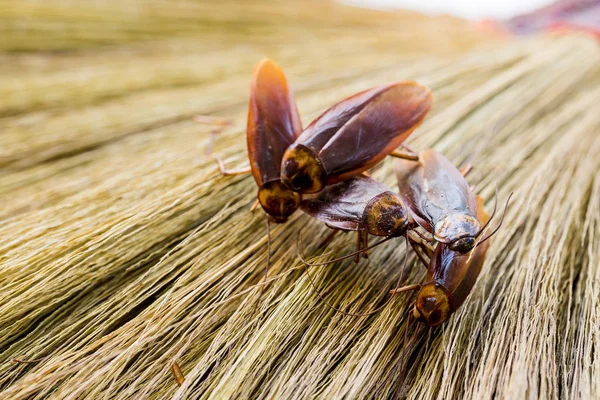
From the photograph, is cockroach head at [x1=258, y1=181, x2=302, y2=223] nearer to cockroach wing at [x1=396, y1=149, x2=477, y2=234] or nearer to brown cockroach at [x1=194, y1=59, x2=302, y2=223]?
brown cockroach at [x1=194, y1=59, x2=302, y2=223]

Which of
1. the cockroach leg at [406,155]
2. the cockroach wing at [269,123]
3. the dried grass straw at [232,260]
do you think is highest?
the cockroach wing at [269,123]

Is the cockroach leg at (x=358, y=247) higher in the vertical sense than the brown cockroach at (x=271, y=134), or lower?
lower

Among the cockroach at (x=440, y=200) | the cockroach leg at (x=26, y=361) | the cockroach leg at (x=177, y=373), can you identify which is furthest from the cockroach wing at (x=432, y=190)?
the cockroach leg at (x=26, y=361)

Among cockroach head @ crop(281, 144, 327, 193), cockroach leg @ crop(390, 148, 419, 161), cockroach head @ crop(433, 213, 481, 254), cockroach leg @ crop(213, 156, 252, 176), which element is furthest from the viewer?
cockroach leg @ crop(213, 156, 252, 176)

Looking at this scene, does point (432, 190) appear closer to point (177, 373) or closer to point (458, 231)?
point (458, 231)

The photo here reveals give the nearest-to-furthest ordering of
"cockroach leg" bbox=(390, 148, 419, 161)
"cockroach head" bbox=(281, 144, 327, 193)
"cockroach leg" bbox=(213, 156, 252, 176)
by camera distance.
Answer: "cockroach head" bbox=(281, 144, 327, 193), "cockroach leg" bbox=(390, 148, 419, 161), "cockroach leg" bbox=(213, 156, 252, 176)

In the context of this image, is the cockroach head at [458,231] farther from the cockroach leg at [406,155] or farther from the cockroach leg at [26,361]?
the cockroach leg at [26,361]

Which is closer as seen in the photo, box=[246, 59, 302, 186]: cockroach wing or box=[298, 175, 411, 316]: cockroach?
box=[298, 175, 411, 316]: cockroach

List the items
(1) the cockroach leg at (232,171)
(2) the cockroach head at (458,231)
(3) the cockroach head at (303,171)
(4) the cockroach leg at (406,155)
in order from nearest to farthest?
(2) the cockroach head at (458,231) → (3) the cockroach head at (303,171) → (4) the cockroach leg at (406,155) → (1) the cockroach leg at (232,171)

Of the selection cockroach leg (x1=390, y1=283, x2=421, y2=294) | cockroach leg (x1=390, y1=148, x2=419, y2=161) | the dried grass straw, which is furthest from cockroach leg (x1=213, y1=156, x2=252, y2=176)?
cockroach leg (x1=390, y1=283, x2=421, y2=294)
